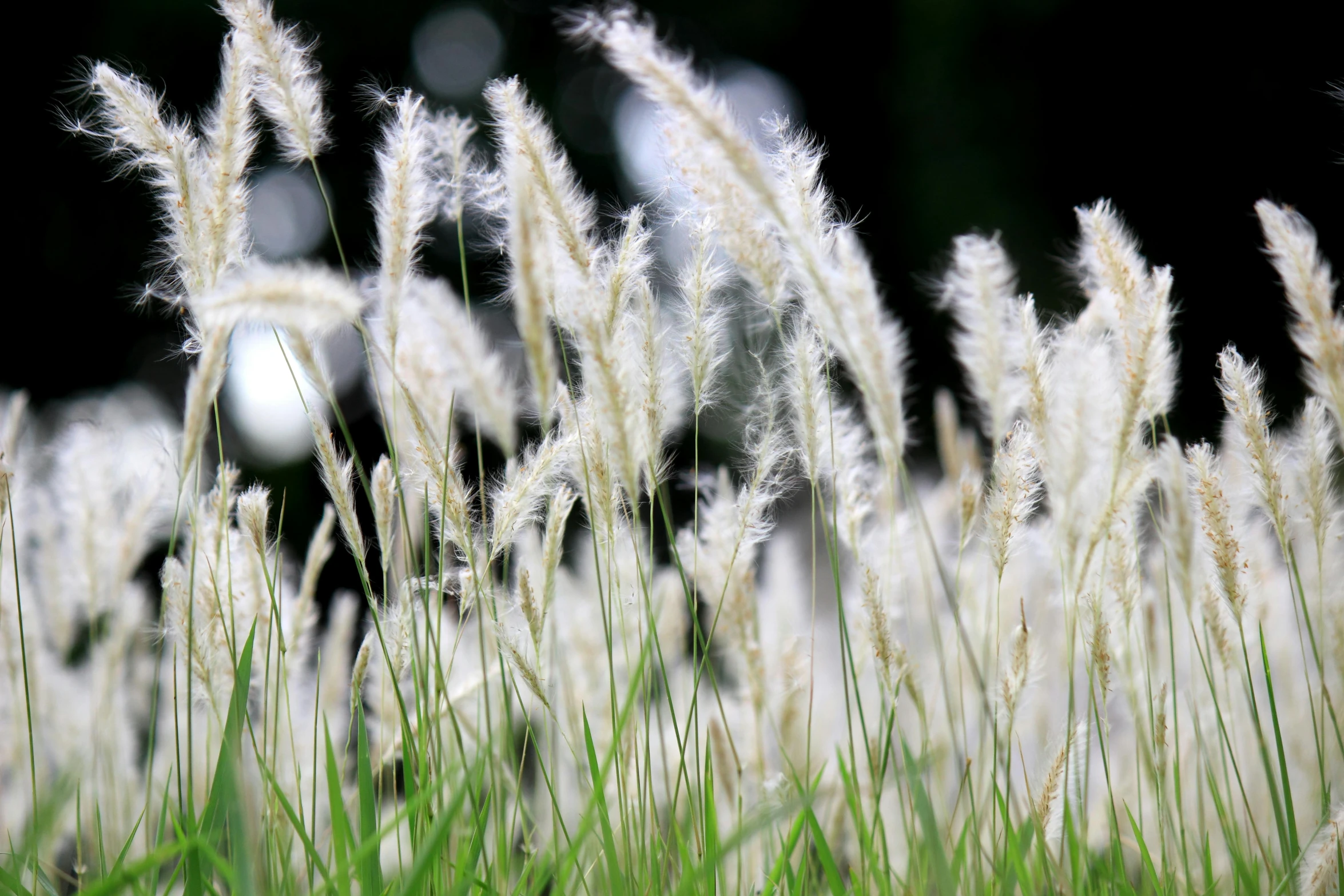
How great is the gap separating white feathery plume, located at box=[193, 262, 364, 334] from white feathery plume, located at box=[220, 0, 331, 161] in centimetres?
33

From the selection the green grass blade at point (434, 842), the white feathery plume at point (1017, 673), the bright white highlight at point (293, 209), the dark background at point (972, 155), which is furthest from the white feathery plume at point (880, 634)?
the bright white highlight at point (293, 209)

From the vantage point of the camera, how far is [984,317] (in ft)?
3.55

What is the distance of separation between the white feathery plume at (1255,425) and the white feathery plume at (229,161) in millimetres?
1208

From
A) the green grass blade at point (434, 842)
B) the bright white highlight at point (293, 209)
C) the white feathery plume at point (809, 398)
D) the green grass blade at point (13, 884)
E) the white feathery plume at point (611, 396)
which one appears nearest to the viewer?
the green grass blade at point (434, 842)

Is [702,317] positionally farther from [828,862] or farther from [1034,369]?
Answer: [828,862]

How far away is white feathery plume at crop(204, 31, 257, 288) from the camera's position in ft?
3.80

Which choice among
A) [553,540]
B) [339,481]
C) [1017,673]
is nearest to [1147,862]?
[1017,673]

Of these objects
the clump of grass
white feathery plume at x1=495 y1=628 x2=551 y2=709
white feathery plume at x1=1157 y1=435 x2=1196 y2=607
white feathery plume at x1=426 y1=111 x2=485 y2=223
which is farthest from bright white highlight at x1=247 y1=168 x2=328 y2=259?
white feathery plume at x1=1157 y1=435 x2=1196 y2=607

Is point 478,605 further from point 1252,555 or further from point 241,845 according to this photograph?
point 1252,555

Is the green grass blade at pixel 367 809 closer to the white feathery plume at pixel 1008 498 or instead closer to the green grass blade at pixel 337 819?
the green grass blade at pixel 337 819

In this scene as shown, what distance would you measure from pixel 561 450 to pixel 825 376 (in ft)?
1.19

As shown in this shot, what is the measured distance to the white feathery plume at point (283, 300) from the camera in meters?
0.87

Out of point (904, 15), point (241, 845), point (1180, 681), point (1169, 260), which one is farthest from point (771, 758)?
point (904, 15)

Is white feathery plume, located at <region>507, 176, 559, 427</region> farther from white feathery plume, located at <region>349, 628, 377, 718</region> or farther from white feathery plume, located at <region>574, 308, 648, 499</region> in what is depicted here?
white feathery plume, located at <region>349, 628, 377, 718</region>
